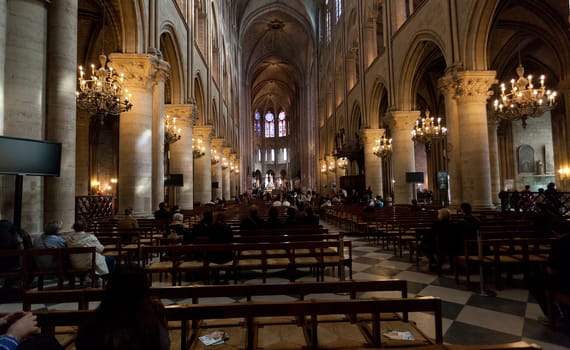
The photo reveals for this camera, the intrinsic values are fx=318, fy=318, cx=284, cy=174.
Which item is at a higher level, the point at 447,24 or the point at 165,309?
the point at 447,24

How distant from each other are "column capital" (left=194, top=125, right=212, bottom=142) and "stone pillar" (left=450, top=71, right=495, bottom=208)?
1244cm

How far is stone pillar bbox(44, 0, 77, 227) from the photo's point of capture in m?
5.62

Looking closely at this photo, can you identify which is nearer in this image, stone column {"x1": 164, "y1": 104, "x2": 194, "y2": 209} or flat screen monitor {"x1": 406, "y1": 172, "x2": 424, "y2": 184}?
stone column {"x1": 164, "y1": 104, "x2": 194, "y2": 209}

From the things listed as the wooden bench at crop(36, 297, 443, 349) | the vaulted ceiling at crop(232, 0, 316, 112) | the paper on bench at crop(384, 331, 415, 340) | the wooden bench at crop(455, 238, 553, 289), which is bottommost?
the paper on bench at crop(384, 331, 415, 340)

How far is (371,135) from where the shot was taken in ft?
60.8

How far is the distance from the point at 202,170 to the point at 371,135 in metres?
9.85

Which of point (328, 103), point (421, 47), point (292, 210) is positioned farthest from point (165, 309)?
point (328, 103)

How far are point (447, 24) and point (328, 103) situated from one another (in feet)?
65.8

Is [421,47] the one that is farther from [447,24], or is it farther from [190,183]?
[190,183]

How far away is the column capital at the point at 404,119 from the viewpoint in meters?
14.9

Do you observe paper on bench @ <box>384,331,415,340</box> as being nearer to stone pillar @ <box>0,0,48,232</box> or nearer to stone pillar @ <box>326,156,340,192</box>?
stone pillar @ <box>0,0,48,232</box>

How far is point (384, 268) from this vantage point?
5.82 metres

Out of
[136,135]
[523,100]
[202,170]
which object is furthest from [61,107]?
[523,100]

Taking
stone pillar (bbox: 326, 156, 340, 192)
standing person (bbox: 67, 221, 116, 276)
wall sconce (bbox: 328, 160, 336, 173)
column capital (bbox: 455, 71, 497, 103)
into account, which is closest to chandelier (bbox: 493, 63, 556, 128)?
column capital (bbox: 455, 71, 497, 103)
